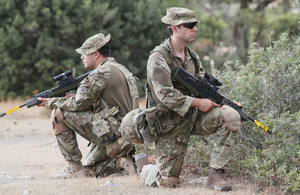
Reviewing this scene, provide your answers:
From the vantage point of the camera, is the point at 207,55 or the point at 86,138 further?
the point at 207,55

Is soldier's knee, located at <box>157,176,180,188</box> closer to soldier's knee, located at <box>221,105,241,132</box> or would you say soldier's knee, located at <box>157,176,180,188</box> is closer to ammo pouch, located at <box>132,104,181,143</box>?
ammo pouch, located at <box>132,104,181,143</box>

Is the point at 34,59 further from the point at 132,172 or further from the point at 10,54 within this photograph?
the point at 132,172

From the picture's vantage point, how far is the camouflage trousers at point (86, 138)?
21.9ft

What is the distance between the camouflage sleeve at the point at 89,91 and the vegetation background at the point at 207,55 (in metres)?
0.90

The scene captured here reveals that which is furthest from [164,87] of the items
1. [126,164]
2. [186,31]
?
[126,164]

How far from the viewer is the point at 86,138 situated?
22.5 feet

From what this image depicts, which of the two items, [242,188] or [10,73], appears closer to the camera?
[242,188]

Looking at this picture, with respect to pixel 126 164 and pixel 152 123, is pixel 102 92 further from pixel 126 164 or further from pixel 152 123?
pixel 152 123

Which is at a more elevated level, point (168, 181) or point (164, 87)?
point (164, 87)

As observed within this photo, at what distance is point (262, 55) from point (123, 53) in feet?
34.2

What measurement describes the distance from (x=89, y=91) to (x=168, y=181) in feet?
4.80

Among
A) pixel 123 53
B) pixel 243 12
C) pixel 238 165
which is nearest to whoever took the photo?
pixel 238 165

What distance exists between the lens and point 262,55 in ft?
21.3

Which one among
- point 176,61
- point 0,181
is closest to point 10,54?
point 0,181
